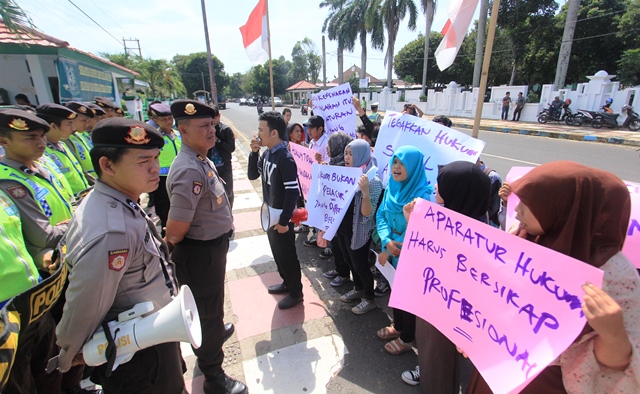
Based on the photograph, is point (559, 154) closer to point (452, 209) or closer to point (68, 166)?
point (452, 209)

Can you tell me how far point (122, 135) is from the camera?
1.27 m

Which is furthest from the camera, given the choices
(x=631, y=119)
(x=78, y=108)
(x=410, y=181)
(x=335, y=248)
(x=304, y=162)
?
(x=631, y=119)

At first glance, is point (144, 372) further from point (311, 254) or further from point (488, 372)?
point (311, 254)

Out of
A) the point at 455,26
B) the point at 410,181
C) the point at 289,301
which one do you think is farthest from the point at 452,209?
the point at 455,26

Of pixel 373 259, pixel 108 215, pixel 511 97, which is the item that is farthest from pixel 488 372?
pixel 511 97

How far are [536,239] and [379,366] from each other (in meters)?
1.46

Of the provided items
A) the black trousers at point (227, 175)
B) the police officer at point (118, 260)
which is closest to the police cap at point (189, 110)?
the police officer at point (118, 260)

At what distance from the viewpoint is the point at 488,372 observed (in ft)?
3.98

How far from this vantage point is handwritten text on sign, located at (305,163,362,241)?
102 inches

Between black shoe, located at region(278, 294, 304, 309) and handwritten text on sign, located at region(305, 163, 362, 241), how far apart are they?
0.67 meters

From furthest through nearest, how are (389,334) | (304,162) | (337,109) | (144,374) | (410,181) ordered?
(337,109) < (304,162) < (389,334) < (410,181) < (144,374)

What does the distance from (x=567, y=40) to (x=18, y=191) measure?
2002 centimetres

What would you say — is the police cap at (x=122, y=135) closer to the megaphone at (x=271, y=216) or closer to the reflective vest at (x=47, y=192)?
the reflective vest at (x=47, y=192)

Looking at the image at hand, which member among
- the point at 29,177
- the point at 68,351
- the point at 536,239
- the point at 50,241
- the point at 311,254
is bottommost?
the point at 311,254
